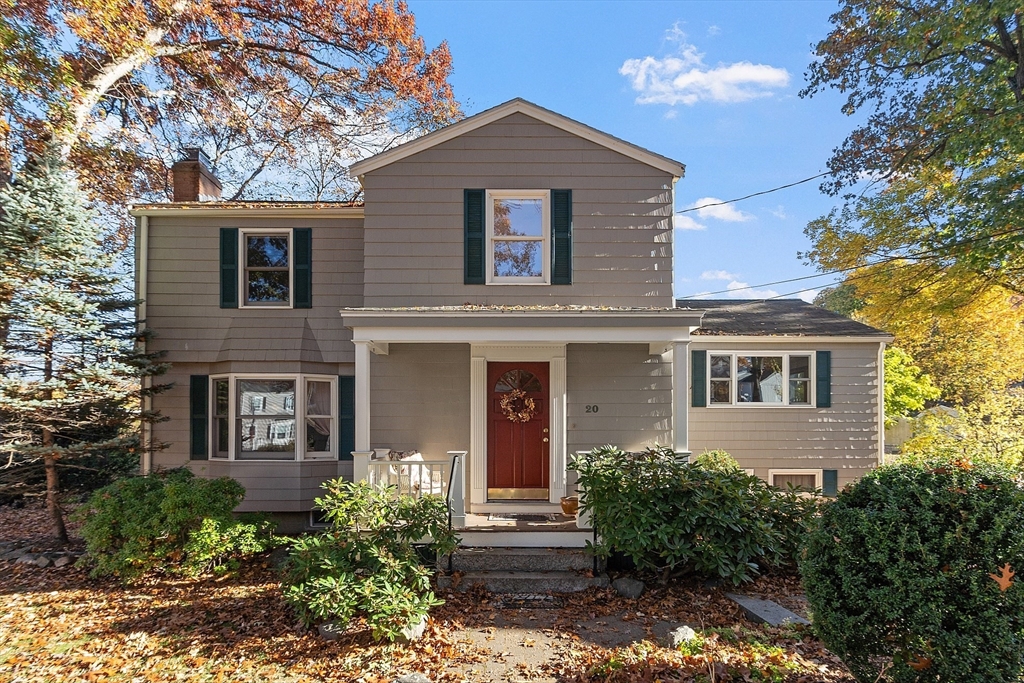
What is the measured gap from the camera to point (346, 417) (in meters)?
8.78

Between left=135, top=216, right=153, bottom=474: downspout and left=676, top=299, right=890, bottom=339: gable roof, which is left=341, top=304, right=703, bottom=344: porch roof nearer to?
left=676, top=299, right=890, bottom=339: gable roof

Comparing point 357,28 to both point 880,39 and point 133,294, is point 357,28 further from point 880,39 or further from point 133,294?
point 880,39

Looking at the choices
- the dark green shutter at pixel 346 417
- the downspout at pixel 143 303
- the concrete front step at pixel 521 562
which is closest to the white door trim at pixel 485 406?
the concrete front step at pixel 521 562

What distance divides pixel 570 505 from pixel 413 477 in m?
2.29

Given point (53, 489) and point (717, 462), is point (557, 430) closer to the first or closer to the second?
point (717, 462)

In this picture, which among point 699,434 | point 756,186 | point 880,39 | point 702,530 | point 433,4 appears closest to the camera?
point 702,530

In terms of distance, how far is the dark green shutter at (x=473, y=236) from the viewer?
8039 mm

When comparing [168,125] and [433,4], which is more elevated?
[433,4]

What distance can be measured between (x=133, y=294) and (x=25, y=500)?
617 centimetres

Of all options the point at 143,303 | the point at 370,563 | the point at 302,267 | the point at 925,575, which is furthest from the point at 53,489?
the point at 925,575

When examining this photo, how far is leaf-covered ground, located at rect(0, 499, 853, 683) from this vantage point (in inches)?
171

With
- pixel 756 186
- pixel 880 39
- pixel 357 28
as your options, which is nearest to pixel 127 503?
pixel 357 28

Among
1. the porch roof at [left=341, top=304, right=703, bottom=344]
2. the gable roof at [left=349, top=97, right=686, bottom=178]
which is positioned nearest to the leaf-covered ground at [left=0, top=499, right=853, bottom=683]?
the porch roof at [left=341, top=304, right=703, bottom=344]

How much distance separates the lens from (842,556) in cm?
361
